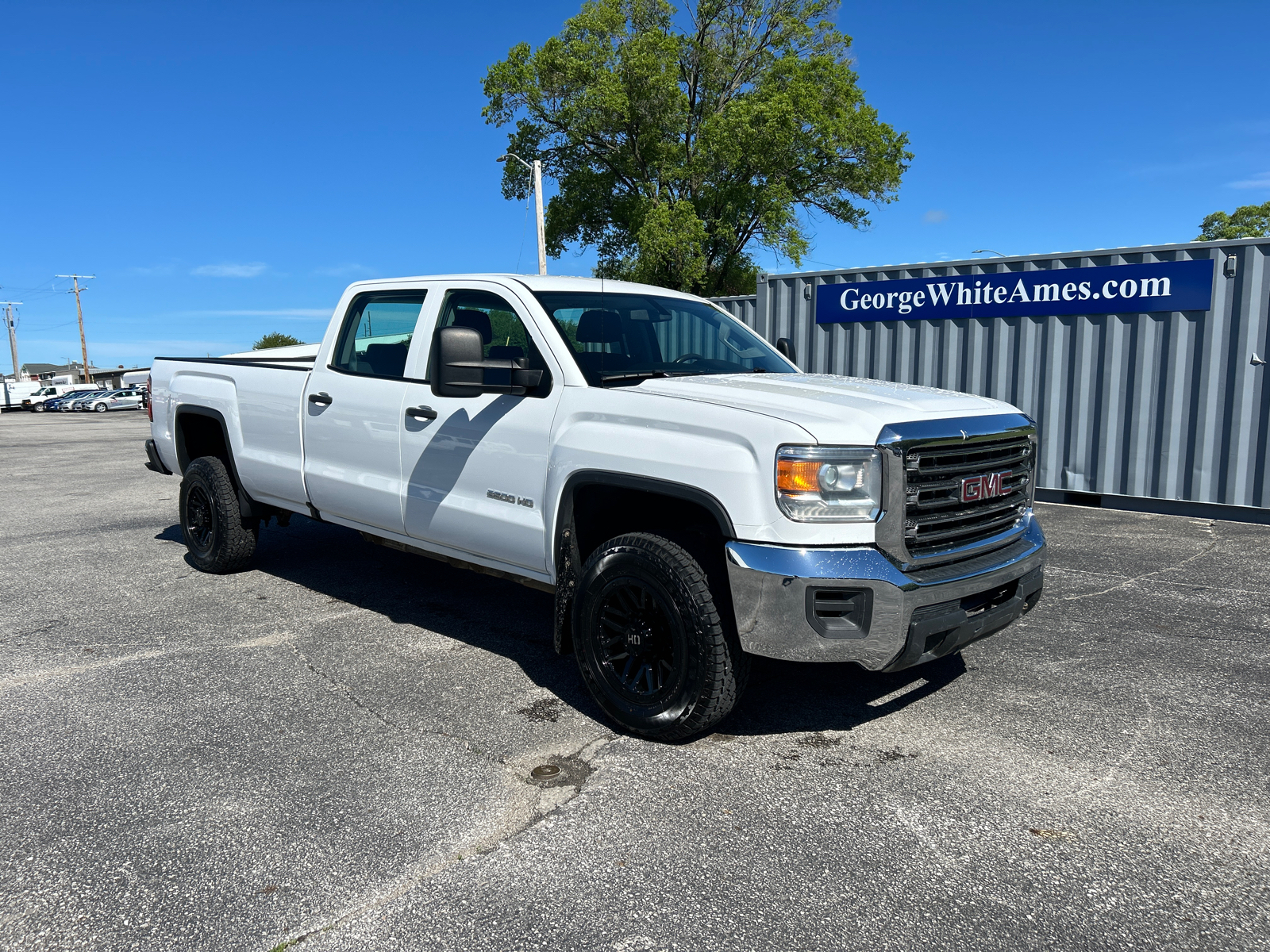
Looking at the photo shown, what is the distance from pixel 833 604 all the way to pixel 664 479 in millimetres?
781

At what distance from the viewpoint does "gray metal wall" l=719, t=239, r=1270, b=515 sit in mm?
8992

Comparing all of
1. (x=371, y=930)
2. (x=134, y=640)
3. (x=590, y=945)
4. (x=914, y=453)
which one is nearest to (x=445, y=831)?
(x=371, y=930)

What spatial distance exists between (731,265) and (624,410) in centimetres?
3076

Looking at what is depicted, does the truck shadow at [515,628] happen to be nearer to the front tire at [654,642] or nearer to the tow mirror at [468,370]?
the front tire at [654,642]

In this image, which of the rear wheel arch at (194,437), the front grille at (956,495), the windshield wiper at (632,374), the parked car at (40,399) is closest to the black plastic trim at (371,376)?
the windshield wiper at (632,374)

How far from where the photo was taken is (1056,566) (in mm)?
6945

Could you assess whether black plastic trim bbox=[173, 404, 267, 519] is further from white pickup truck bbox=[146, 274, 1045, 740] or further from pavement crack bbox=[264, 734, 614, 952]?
pavement crack bbox=[264, 734, 614, 952]

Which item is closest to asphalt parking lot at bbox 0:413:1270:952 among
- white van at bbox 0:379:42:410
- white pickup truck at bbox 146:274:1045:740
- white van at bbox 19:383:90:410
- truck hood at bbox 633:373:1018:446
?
white pickup truck at bbox 146:274:1045:740

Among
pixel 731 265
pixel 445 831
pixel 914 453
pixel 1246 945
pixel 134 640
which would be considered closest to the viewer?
pixel 1246 945

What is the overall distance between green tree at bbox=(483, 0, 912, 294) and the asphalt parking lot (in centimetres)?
2670

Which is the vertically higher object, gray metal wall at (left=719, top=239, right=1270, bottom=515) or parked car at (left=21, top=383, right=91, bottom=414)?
gray metal wall at (left=719, top=239, right=1270, bottom=515)

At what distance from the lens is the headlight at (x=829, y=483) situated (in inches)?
129

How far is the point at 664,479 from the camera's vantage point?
356 cm

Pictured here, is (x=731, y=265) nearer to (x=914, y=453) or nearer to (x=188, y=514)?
(x=188, y=514)
